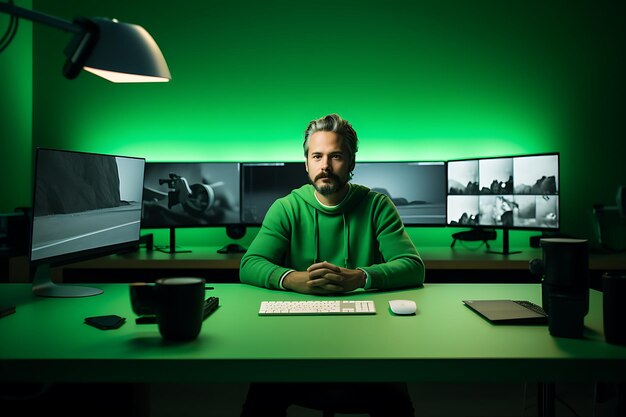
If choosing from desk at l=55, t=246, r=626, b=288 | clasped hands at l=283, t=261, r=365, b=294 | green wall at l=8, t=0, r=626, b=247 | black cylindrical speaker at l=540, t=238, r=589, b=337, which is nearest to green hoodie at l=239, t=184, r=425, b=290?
clasped hands at l=283, t=261, r=365, b=294

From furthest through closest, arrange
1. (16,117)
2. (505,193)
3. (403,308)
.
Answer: (16,117), (505,193), (403,308)

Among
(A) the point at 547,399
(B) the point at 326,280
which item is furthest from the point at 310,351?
(A) the point at 547,399

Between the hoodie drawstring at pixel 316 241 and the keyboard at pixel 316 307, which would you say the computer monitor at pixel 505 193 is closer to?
the hoodie drawstring at pixel 316 241

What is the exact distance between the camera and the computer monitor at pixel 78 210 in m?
1.41

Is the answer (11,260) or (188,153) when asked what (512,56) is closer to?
(188,153)

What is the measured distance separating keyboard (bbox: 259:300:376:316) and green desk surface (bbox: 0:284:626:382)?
0.03m

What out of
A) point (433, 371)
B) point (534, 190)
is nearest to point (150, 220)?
point (534, 190)

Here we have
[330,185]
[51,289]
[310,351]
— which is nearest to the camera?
[310,351]

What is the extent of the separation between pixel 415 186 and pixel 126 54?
83.8 inches

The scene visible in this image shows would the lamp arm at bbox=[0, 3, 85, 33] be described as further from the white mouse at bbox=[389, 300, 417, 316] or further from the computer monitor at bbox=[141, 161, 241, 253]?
the computer monitor at bbox=[141, 161, 241, 253]

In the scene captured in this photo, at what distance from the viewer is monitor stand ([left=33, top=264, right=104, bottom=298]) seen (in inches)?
56.7

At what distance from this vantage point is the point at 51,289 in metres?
1.48

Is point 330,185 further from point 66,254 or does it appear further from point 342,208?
point 66,254

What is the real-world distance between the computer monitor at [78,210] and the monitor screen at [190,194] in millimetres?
1185
